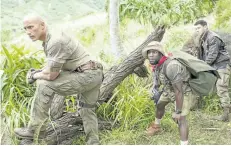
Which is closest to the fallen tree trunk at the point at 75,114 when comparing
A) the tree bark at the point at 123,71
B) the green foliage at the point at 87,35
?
the tree bark at the point at 123,71

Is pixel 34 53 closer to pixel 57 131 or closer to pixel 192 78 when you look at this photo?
pixel 57 131

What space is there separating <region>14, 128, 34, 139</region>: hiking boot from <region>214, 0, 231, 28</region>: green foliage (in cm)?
427

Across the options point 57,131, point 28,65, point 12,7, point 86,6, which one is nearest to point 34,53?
point 28,65

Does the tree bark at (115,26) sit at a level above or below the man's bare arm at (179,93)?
above

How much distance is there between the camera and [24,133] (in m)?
4.31

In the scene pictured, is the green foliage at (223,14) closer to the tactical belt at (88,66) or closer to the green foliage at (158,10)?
the green foliage at (158,10)

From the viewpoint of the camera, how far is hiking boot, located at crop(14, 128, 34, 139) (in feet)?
14.0

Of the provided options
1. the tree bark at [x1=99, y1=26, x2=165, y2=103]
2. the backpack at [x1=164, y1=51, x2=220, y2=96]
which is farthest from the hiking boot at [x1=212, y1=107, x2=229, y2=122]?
the tree bark at [x1=99, y1=26, x2=165, y2=103]

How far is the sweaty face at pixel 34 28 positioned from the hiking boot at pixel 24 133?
43.5 inches

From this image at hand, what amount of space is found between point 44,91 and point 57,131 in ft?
2.63

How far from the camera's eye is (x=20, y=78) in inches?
200

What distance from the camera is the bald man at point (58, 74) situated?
12.3 ft

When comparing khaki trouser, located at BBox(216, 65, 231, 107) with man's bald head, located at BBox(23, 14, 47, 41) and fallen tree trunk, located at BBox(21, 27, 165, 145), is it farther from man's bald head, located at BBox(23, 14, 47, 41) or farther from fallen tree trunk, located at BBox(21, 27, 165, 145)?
man's bald head, located at BBox(23, 14, 47, 41)

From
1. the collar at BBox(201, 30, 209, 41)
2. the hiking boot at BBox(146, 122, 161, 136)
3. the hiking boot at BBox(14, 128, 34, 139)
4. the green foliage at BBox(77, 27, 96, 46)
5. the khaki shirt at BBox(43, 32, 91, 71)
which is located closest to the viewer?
the khaki shirt at BBox(43, 32, 91, 71)
